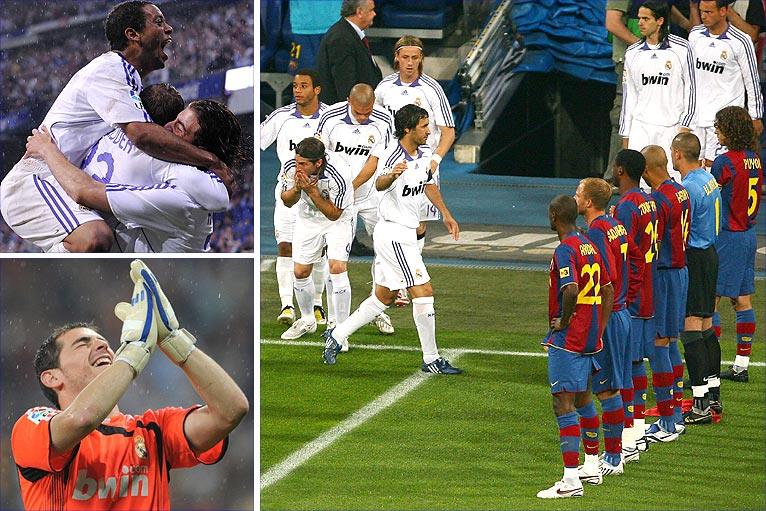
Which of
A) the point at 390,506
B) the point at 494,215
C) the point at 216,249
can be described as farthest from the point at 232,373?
the point at 494,215

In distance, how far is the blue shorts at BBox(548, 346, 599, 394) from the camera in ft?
21.2

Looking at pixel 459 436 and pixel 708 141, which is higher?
pixel 708 141

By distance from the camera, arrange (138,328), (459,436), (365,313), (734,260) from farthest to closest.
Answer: (365,313) < (734,260) < (459,436) < (138,328)

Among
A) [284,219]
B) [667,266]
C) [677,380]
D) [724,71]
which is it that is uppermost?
[724,71]

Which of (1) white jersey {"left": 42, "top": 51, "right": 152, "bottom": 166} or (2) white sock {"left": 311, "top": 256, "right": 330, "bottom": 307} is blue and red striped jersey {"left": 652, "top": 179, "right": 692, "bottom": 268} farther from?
(1) white jersey {"left": 42, "top": 51, "right": 152, "bottom": 166}

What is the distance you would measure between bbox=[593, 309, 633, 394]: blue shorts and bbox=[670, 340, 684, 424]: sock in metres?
0.86

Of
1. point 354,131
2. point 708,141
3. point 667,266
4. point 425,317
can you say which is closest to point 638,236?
point 667,266

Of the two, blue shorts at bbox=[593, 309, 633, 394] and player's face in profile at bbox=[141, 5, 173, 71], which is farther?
blue shorts at bbox=[593, 309, 633, 394]

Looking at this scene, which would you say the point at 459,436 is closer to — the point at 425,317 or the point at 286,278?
the point at 425,317

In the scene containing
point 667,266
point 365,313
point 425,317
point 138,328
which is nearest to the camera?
point 138,328

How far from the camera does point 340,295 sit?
360 inches

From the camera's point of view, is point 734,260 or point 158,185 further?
point 734,260

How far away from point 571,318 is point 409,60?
13.4 ft

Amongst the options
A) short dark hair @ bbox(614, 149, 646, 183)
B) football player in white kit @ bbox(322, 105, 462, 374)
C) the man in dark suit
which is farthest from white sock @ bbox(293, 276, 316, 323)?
short dark hair @ bbox(614, 149, 646, 183)
